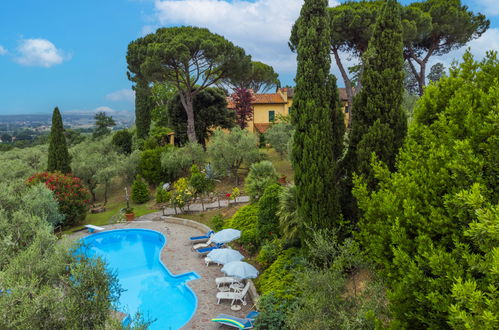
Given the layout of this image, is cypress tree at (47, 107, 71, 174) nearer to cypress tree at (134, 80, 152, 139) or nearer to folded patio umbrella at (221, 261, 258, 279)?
cypress tree at (134, 80, 152, 139)

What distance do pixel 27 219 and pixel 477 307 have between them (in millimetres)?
12068

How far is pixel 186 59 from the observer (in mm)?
26391

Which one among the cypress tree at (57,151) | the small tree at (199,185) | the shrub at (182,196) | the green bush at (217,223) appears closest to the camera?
the green bush at (217,223)

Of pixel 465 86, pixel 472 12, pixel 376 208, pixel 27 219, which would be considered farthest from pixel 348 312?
pixel 472 12

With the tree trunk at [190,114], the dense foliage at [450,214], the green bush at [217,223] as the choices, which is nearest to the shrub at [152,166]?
the tree trunk at [190,114]

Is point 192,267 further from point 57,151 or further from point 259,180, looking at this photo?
point 57,151

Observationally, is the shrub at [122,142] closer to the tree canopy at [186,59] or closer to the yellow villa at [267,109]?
the tree canopy at [186,59]

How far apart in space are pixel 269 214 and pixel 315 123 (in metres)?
5.49

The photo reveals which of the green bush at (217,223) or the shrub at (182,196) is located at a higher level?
the shrub at (182,196)

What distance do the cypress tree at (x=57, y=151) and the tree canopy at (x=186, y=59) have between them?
8.59 m

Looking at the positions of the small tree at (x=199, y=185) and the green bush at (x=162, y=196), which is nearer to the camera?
the small tree at (x=199, y=185)

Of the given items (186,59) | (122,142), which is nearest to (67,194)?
(186,59)

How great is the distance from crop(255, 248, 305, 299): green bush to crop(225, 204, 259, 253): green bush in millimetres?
2552

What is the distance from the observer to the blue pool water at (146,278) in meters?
11.8
